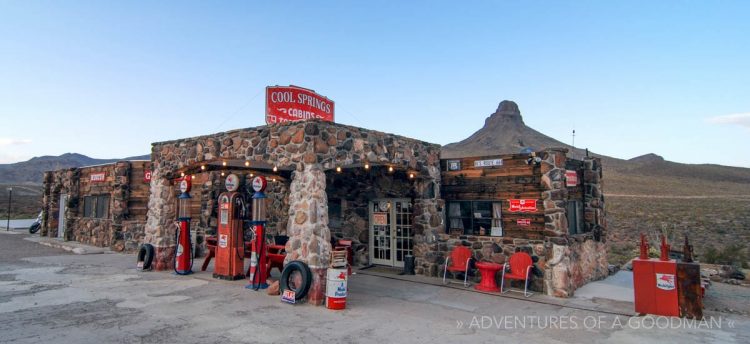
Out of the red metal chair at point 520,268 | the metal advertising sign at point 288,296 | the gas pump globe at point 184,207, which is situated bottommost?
the metal advertising sign at point 288,296

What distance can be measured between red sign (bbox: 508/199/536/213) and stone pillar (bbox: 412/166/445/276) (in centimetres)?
200

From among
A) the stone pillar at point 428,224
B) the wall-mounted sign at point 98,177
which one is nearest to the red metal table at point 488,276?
the stone pillar at point 428,224

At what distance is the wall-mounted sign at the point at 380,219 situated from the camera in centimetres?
1306

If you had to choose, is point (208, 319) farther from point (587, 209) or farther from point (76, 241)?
point (76, 241)

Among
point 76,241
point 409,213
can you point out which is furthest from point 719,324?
point 76,241

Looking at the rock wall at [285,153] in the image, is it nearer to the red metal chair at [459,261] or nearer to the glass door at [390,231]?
the red metal chair at [459,261]

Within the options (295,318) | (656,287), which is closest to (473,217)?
(656,287)

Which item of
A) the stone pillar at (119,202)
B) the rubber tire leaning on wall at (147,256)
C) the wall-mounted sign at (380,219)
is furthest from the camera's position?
the stone pillar at (119,202)

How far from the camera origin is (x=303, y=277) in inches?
322

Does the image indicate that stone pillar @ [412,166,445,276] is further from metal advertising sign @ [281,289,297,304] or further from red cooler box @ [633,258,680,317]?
red cooler box @ [633,258,680,317]

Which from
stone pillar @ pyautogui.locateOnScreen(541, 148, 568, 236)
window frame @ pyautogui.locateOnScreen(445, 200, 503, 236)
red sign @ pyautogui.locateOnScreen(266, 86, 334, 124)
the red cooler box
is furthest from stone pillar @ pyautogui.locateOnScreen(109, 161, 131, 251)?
the red cooler box

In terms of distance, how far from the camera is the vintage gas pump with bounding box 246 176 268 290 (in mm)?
9672

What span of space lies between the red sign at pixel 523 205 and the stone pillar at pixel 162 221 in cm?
995

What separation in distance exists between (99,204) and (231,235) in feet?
41.4
